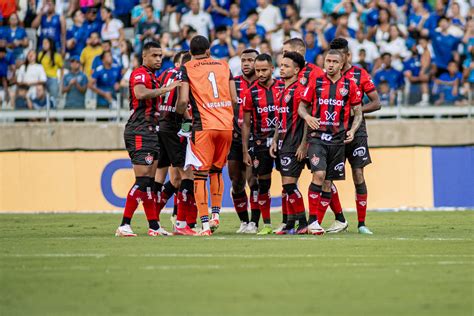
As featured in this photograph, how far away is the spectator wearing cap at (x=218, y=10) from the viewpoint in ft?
79.2

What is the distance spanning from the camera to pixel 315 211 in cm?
1391

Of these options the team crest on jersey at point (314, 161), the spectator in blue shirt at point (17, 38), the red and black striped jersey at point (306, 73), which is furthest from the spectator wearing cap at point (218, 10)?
the team crest on jersey at point (314, 161)

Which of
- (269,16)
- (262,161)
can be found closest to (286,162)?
(262,161)

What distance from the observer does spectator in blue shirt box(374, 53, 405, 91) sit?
21.8m

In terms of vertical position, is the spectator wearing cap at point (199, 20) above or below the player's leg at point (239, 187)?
above

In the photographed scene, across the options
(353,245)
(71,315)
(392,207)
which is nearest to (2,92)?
(392,207)

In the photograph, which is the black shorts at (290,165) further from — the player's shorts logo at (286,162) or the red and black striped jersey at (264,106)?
the red and black striped jersey at (264,106)

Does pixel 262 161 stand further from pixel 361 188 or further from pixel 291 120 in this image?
pixel 361 188

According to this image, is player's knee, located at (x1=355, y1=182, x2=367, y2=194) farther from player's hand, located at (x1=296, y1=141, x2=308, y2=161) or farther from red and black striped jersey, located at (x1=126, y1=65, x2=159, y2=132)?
red and black striped jersey, located at (x1=126, y1=65, x2=159, y2=132)

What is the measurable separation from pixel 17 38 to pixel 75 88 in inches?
134

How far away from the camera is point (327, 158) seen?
1387 cm

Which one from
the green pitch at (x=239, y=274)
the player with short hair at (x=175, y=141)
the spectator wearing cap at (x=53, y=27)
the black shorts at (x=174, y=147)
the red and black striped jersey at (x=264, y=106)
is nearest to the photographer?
the green pitch at (x=239, y=274)

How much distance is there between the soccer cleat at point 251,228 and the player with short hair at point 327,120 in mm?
1260

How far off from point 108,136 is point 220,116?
8707mm
